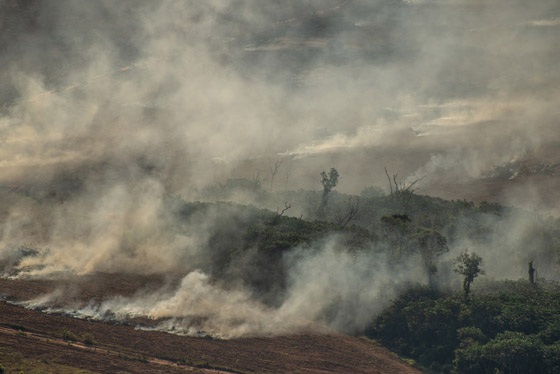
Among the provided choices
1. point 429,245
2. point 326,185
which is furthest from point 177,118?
point 429,245

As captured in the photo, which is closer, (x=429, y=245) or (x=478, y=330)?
(x=478, y=330)

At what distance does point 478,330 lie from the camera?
5516 centimetres

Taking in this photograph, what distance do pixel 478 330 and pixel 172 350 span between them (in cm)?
3285

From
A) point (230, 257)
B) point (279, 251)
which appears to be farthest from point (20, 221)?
point (279, 251)

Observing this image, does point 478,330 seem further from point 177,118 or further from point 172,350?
point 177,118

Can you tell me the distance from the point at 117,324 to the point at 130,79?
14003cm

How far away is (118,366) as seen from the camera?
45.8 m

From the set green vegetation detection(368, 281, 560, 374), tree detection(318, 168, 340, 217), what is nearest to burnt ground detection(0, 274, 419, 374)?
green vegetation detection(368, 281, 560, 374)

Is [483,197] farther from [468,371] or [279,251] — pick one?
[468,371]

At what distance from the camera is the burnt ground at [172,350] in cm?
4716

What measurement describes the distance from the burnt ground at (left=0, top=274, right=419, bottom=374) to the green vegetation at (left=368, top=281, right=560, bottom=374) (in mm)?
3657

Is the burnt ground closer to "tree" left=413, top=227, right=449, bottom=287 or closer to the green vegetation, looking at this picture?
the green vegetation

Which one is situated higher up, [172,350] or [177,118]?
[177,118]

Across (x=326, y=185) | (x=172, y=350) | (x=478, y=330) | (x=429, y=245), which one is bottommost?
(x=172, y=350)
